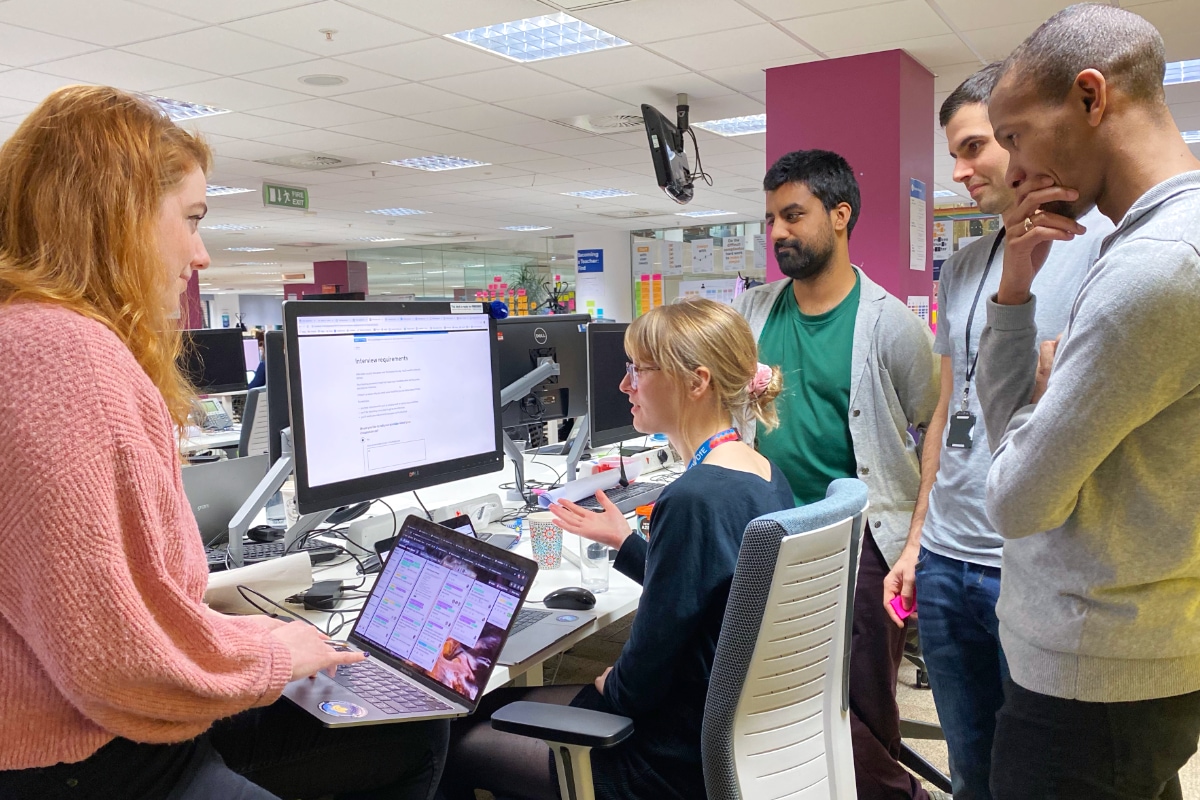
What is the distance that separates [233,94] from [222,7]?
1.61 meters

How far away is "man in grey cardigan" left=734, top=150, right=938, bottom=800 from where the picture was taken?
210cm

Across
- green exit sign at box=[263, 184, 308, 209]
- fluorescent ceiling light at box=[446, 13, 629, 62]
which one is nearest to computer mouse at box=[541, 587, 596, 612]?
fluorescent ceiling light at box=[446, 13, 629, 62]

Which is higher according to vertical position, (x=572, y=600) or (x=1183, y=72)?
(x=1183, y=72)

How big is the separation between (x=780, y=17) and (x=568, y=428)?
7.43 feet

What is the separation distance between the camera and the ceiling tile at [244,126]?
603 cm

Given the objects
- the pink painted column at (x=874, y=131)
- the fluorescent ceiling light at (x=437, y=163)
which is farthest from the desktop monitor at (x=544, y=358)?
the fluorescent ceiling light at (x=437, y=163)

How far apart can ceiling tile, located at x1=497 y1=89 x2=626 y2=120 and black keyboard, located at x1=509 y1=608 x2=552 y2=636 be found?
177 inches

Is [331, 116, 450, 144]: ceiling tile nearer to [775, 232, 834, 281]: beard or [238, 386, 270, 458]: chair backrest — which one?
[238, 386, 270, 458]: chair backrest

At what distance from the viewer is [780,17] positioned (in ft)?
13.9

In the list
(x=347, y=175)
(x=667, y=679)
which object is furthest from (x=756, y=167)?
(x=667, y=679)

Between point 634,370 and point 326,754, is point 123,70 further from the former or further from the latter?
point 326,754

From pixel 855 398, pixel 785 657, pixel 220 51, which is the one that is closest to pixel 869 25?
pixel 855 398

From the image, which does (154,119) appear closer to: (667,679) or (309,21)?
(667,679)

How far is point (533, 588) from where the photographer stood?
1857mm
